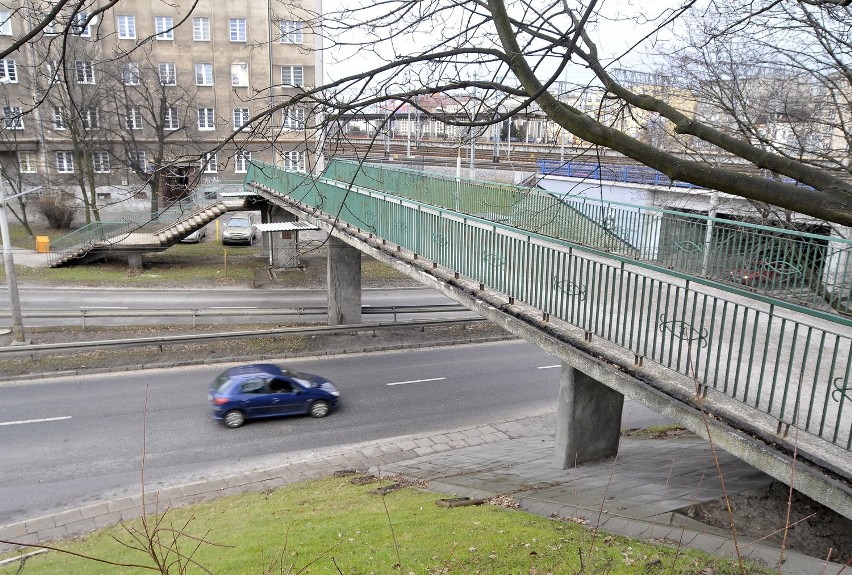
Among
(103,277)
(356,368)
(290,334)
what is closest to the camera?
(356,368)

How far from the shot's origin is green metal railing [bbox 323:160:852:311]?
25.1ft

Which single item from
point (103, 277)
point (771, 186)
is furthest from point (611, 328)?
point (103, 277)

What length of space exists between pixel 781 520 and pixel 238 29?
1661 inches

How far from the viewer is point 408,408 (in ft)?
51.1

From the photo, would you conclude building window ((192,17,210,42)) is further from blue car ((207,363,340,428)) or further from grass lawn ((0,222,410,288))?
blue car ((207,363,340,428))

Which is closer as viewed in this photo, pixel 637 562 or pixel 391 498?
pixel 637 562

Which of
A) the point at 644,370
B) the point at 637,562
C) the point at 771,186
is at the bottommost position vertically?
the point at 637,562

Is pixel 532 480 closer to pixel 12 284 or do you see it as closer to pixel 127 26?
pixel 12 284

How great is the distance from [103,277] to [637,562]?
94.2 feet

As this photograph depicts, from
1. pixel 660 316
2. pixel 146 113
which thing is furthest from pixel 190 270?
pixel 660 316

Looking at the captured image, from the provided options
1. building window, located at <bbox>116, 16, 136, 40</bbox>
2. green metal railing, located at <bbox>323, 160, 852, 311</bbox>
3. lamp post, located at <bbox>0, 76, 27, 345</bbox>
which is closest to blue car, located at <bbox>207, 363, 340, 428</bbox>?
green metal railing, located at <bbox>323, 160, 852, 311</bbox>

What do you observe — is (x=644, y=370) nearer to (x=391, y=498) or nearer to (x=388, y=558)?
(x=388, y=558)

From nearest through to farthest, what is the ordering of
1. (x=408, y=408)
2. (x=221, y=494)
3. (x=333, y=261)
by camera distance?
(x=221, y=494) → (x=408, y=408) → (x=333, y=261)

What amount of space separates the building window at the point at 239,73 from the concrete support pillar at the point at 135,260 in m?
15.9
